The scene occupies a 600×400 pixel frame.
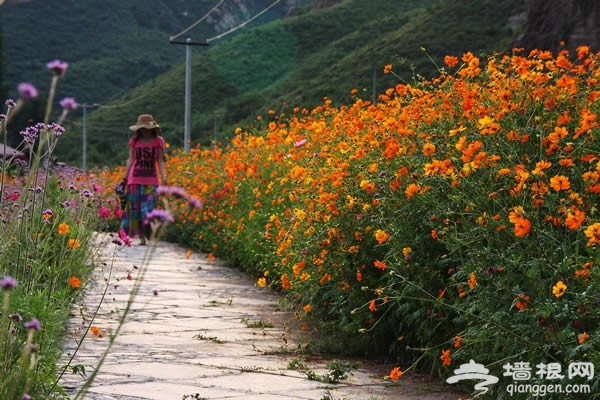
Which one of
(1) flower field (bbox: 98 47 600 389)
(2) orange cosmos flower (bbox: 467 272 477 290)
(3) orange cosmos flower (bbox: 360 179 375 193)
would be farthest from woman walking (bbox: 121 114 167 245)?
(2) orange cosmos flower (bbox: 467 272 477 290)

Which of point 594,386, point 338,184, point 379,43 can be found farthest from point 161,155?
point 379,43

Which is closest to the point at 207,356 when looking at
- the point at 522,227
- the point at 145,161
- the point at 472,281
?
the point at 472,281

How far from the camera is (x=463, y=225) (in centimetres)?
447

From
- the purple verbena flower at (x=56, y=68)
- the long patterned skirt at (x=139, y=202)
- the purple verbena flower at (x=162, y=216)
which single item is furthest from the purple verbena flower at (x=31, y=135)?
the long patterned skirt at (x=139, y=202)

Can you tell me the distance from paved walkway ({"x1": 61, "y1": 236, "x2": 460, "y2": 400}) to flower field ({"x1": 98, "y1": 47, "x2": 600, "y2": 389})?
0.30m

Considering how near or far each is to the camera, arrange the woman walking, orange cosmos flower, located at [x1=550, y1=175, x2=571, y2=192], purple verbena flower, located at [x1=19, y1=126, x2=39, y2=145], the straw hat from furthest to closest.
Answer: the woman walking < the straw hat < purple verbena flower, located at [x1=19, y1=126, x2=39, y2=145] < orange cosmos flower, located at [x1=550, y1=175, x2=571, y2=192]

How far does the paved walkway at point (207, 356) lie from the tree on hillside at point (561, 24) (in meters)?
29.9

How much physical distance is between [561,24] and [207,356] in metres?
35.5

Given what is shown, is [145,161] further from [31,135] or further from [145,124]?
[31,135]

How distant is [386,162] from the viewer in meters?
5.55

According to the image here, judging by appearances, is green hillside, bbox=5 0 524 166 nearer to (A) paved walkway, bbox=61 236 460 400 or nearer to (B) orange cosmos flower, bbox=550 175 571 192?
(A) paved walkway, bbox=61 236 460 400

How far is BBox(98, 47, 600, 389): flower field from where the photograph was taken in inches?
150

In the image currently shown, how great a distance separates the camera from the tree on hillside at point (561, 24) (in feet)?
121
